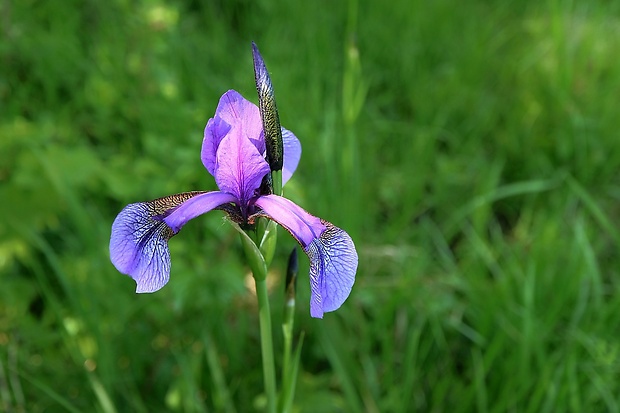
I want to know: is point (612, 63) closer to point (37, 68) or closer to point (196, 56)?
point (196, 56)

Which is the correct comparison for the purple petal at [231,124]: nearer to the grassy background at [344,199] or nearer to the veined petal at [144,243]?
the veined petal at [144,243]

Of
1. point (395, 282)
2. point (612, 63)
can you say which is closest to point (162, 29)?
point (395, 282)

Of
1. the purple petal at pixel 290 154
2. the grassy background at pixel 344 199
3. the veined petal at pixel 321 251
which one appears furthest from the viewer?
the grassy background at pixel 344 199

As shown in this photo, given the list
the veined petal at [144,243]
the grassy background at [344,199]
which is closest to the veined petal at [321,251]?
the veined petal at [144,243]

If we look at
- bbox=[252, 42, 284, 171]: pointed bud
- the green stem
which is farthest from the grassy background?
bbox=[252, 42, 284, 171]: pointed bud

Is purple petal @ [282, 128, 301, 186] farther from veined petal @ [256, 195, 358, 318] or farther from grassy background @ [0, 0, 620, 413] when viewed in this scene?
grassy background @ [0, 0, 620, 413]

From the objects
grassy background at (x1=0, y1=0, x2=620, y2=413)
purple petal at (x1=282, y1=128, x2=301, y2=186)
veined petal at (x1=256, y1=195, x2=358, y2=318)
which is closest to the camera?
veined petal at (x1=256, y1=195, x2=358, y2=318)
